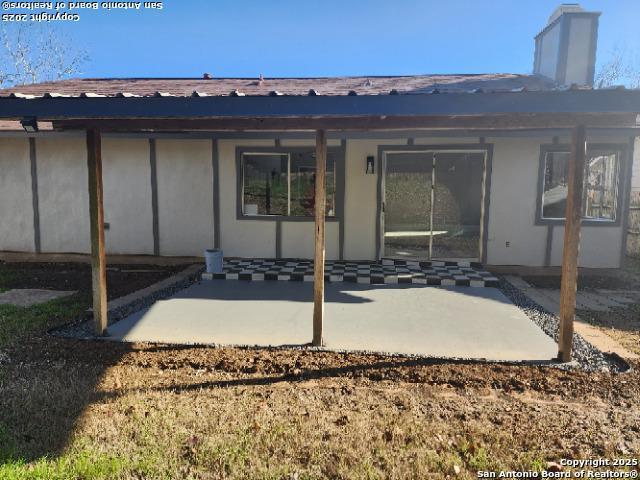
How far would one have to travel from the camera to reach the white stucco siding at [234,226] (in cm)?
779

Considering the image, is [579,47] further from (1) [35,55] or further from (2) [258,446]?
(1) [35,55]

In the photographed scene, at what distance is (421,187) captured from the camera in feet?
26.8

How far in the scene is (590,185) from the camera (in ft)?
24.2

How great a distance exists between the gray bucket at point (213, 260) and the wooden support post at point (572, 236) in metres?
5.14

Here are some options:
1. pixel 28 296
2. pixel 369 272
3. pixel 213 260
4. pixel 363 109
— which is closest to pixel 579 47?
pixel 369 272

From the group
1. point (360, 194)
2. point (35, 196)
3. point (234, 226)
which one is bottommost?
point (234, 226)

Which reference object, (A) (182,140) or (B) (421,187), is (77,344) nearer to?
(A) (182,140)

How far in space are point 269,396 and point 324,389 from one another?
16.2 inches

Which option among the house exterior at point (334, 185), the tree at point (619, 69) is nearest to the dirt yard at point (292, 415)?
the house exterior at point (334, 185)

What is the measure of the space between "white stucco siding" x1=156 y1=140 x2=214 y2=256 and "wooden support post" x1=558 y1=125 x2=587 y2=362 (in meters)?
6.13

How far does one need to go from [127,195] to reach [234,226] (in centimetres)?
221

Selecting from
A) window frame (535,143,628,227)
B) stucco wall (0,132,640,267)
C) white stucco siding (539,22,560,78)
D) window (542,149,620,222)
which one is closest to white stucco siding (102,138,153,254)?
stucco wall (0,132,640,267)

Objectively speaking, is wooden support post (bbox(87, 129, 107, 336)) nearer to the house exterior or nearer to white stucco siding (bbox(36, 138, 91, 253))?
the house exterior

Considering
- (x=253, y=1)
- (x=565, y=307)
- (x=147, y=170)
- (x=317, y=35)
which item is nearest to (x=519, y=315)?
(x=565, y=307)
